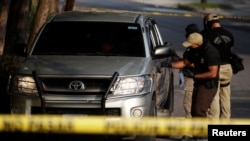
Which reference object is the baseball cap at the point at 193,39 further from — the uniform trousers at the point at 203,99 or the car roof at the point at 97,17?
the car roof at the point at 97,17

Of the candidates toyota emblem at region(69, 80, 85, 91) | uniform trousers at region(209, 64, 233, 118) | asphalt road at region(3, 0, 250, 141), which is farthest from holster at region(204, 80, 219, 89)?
toyota emblem at region(69, 80, 85, 91)

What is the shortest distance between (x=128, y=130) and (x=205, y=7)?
133 ft

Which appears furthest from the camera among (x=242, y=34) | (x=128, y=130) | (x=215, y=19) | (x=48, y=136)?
(x=242, y=34)

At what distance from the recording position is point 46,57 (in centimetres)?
917

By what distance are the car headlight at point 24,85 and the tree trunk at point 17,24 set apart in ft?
16.9

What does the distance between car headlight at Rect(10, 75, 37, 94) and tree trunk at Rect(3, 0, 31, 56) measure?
202 inches

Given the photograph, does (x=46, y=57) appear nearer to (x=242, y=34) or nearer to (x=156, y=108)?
(x=156, y=108)

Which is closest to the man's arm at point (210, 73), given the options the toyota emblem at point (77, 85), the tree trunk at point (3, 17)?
the toyota emblem at point (77, 85)

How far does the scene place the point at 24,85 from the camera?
8531mm

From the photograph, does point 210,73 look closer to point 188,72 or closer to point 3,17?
point 188,72

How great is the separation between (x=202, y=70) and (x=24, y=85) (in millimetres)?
2215

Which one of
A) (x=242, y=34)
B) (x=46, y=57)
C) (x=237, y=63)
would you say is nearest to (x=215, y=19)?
(x=237, y=63)

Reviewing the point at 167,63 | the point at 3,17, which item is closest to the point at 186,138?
the point at 167,63

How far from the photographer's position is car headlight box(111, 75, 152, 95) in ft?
27.3
